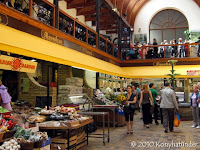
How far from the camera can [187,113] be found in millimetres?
10227

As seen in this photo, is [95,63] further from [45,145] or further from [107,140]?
[45,145]

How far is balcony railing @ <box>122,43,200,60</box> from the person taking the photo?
15.1 m

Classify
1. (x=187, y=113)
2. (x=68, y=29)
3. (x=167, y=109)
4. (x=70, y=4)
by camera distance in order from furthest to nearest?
(x=70, y=4) → (x=187, y=113) → (x=68, y=29) → (x=167, y=109)

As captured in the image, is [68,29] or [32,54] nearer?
[32,54]

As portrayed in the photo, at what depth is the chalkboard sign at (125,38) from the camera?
15.0 meters

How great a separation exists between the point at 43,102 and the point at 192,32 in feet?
46.9

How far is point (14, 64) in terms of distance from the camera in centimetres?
524

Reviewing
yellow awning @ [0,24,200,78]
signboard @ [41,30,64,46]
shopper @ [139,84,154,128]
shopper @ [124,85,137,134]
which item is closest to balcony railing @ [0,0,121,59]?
signboard @ [41,30,64,46]

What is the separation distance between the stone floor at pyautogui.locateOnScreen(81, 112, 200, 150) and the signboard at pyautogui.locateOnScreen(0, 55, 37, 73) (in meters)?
2.31

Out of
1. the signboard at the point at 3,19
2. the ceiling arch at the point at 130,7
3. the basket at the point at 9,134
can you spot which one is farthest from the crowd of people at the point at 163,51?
the basket at the point at 9,134

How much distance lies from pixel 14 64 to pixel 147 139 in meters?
3.90

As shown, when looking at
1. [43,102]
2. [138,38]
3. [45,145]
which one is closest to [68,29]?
[43,102]

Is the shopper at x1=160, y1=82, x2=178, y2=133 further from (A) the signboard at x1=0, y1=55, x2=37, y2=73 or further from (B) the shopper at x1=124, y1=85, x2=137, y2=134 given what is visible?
(A) the signboard at x1=0, y1=55, x2=37, y2=73

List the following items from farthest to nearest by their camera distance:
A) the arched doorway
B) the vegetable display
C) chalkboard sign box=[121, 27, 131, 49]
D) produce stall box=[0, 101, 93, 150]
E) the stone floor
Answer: the arched doorway → chalkboard sign box=[121, 27, 131, 49] → the stone floor → produce stall box=[0, 101, 93, 150] → the vegetable display
